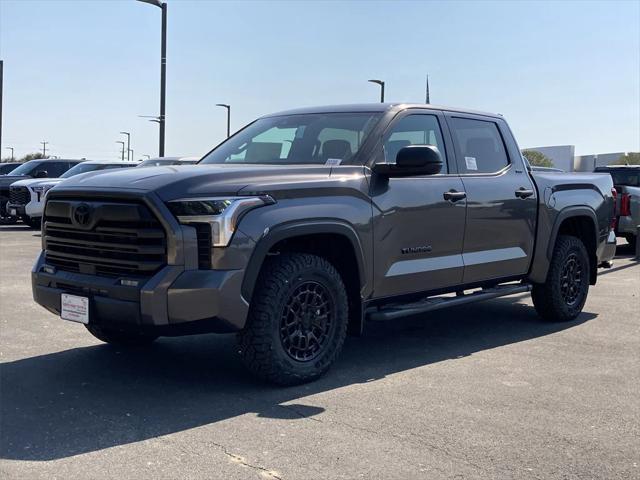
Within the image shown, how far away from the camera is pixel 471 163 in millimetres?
6461

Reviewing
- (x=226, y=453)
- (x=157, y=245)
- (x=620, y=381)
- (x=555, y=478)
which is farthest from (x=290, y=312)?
(x=620, y=381)

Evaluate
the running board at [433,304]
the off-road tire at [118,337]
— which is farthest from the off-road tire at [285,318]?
the off-road tire at [118,337]

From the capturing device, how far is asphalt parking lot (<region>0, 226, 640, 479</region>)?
12.2ft

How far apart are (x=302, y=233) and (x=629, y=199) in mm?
10832

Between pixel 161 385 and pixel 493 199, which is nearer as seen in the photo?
pixel 161 385

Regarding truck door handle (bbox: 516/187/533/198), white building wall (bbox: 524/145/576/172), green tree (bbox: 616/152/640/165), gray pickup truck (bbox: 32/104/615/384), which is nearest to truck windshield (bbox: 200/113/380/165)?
gray pickup truck (bbox: 32/104/615/384)

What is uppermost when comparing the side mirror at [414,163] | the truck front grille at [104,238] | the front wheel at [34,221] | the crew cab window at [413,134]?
the crew cab window at [413,134]

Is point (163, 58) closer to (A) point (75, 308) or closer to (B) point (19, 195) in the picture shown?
(B) point (19, 195)

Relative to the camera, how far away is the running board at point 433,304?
5527 millimetres

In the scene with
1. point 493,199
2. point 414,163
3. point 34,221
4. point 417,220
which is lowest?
point 34,221

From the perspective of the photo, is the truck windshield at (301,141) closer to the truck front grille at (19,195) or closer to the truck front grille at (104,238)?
the truck front grille at (104,238)

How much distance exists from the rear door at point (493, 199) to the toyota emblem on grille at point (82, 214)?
9.65 feet

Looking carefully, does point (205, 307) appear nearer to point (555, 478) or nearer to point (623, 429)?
point (555, 478)

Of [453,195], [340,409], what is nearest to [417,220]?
[453,195]
